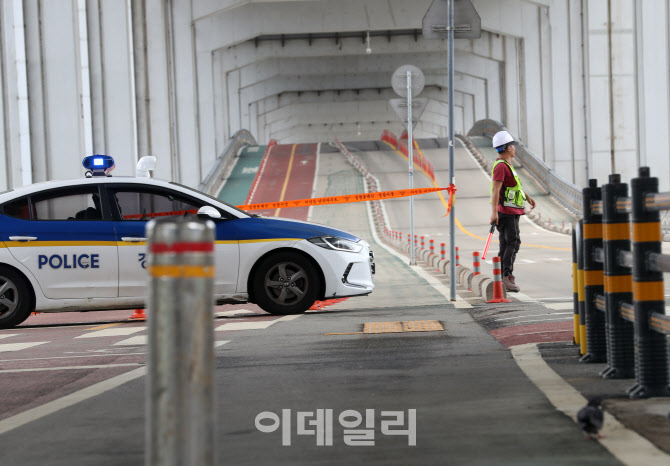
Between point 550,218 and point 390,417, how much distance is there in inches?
1531

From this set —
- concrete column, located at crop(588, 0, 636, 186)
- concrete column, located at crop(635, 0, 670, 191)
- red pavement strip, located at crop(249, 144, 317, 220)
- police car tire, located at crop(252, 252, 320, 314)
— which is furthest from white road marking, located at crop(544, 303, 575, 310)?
concrete column, located at crop(588, 0, 636, 186)

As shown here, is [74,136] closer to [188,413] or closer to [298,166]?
[188,413]

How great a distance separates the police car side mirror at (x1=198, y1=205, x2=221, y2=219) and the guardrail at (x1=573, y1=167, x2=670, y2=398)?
190 inches

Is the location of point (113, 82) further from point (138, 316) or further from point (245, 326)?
point (245, 326)

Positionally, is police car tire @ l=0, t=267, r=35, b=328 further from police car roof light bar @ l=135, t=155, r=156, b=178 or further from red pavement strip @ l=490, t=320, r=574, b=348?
red pavement strip @ l=490, t=320, r=574, b=348

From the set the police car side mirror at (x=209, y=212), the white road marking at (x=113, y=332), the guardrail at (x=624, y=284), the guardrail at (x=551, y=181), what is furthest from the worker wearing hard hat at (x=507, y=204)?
the guardrail at (x=551, y=181)

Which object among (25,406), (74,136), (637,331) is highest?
(74,136)

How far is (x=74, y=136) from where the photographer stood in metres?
26.4

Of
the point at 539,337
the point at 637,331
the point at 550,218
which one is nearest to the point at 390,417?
the point at 637,331

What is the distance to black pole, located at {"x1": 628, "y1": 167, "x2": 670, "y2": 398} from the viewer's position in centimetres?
494

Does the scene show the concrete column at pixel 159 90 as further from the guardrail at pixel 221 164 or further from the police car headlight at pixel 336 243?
the police car headlight at pixel 336 243

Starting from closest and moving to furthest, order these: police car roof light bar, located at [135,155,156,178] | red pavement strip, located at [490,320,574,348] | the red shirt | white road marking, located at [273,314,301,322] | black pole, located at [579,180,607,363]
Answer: black pole, located at [579,180,607,363] < red pavement strip, located at [490,320,574,348] < white road marking, located at [273,314,301,322] < police car roof light bar, located at [135,155,156,178] < the red shirt

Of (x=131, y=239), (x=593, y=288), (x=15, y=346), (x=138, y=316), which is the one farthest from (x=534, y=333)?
(x=138, y=316)

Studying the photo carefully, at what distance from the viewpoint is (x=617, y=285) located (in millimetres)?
5629
